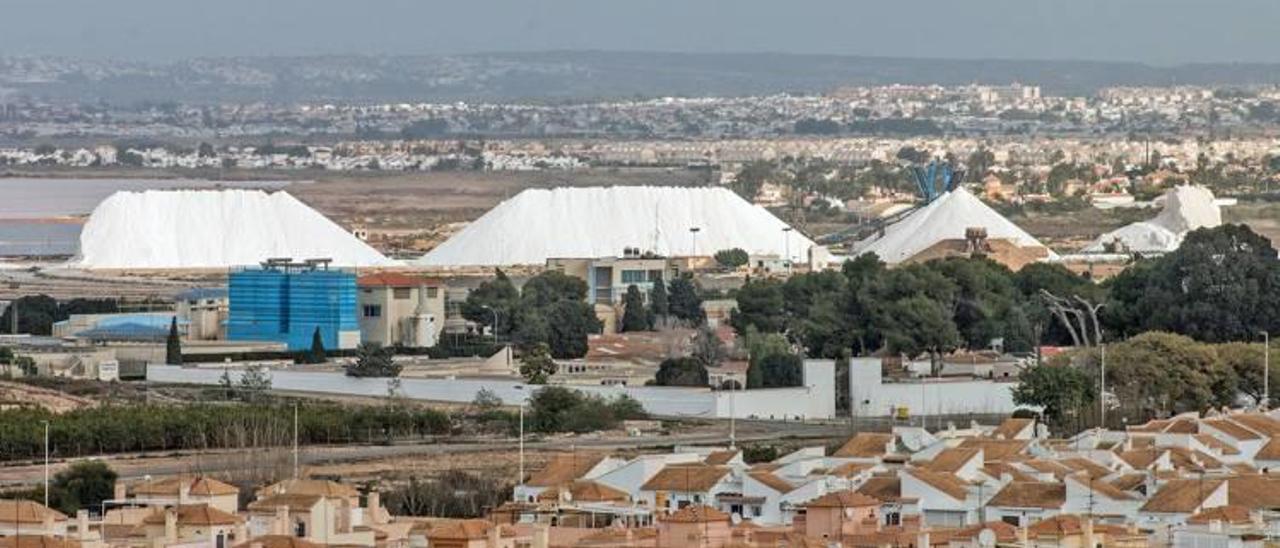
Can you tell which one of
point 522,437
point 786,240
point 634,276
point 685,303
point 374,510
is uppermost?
point 786,240

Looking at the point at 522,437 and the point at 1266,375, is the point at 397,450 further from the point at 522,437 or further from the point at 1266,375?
the point at 1266,375

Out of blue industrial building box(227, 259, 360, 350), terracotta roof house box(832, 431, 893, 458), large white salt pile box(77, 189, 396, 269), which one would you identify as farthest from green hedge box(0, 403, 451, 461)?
large white salt pile box(77, 189, 396, 269)

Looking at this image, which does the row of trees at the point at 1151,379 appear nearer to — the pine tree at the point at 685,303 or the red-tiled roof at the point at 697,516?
the red-tiled roof at the point at 697,516

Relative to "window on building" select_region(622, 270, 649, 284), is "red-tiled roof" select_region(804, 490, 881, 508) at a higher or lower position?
lower

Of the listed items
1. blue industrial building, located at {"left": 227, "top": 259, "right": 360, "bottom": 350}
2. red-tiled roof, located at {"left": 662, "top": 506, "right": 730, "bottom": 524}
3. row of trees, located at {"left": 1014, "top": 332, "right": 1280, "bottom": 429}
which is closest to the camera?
red-tiled roof, located at {"left": 662, "top": 506, "right": 730, "bottom": 524}

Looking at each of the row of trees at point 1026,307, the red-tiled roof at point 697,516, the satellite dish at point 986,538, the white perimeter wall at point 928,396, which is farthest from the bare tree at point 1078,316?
the satellite dish at point 986,538

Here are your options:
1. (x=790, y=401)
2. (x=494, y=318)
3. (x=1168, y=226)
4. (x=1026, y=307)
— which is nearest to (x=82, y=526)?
(x=790, y=401)

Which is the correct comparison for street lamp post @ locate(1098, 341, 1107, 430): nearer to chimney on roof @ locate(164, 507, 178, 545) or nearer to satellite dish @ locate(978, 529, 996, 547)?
satellite dish @ locate(978, 529, 996, 547)
